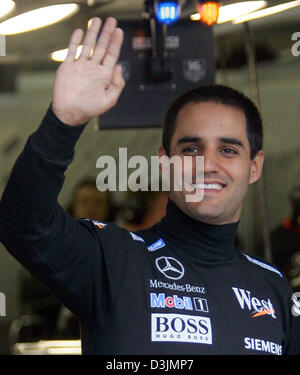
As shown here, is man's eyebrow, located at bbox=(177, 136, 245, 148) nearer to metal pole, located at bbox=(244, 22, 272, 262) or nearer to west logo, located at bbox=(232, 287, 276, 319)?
west logo, located at bbox=(232, 287, 276, 319)

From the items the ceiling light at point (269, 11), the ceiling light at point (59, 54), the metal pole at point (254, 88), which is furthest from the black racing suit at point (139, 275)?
the ceiling light at point (59, 54)

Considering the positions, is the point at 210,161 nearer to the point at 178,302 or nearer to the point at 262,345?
the point at 178,302

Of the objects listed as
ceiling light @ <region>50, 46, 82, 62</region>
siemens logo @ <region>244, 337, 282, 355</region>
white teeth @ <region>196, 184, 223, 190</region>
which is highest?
ceiling light @ <region>50, 46, 82, 62</region>

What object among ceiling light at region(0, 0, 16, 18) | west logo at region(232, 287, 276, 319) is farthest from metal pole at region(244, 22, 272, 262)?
west logo at region(232, 287, 276, 319)

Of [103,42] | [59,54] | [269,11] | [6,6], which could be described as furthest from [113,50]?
[59,54]

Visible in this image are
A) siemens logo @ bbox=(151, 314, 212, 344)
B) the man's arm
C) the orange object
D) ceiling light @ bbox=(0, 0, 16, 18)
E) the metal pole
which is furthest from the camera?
the metal pole

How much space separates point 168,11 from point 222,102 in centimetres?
82

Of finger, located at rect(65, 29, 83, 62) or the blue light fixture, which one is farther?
the blue light fixture

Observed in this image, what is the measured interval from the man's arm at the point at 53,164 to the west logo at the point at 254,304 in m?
0.58

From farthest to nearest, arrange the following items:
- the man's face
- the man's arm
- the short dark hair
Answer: the short dark hair → the man's face → the man's arm

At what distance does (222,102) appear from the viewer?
2.51m

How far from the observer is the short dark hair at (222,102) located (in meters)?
2.53

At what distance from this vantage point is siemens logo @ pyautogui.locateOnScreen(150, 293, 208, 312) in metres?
2.13
